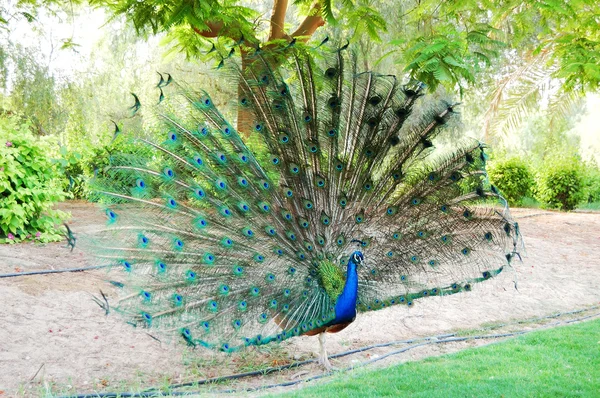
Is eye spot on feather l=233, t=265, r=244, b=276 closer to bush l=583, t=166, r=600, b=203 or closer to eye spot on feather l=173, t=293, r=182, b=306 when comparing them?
eye spot on feather l=173, t=293, r=182, b=306

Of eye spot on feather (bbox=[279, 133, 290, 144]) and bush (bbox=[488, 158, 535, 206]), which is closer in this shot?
eye spot on feather (bbox=[279, 133, 290, 144])

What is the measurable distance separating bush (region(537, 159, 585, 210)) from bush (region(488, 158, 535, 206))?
555 mm

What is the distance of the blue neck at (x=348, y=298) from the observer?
16.6 feet

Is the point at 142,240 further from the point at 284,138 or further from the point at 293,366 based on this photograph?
the point at 293,366

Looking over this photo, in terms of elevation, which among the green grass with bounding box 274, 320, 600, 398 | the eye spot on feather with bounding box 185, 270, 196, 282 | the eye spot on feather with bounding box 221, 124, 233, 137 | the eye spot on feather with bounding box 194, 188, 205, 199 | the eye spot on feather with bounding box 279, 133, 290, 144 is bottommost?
the green grass with bounding box 274, 320, 600, 398

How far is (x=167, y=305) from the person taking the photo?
4.96m

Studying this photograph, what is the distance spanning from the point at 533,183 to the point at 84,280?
49.3 feet

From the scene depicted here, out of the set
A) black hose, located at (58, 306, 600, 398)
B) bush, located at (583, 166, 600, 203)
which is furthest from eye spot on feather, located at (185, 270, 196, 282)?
bush, located at (583, 166, 600, 203)

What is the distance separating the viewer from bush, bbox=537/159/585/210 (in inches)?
674

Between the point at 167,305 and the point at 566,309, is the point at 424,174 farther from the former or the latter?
the point at 566,309

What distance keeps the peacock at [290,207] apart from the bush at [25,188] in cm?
371

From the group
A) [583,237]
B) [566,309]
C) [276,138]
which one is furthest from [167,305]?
[583,237]

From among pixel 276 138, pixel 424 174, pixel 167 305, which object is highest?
pixel 276 138

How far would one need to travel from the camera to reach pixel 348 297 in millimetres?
5074
